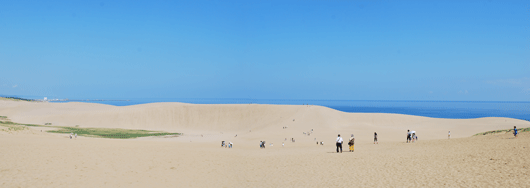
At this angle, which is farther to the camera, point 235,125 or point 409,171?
point 235,125

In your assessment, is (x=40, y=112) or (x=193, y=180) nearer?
(x=193, y=180)

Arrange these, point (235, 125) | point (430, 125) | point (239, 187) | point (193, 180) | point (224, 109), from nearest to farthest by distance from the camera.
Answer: point (239, 187), point (193, 180), point (430, 125), point (235, 125), point (224, 109)

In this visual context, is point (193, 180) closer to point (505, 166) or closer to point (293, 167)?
point (293, 167)

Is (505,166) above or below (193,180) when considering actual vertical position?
above

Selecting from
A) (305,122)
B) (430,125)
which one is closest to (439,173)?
(305,122)

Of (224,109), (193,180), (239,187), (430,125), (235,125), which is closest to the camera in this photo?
(239,187)

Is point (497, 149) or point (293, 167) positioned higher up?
point (497, 149)

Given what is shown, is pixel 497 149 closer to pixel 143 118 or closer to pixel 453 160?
pixel 453 160

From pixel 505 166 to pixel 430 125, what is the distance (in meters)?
40.5

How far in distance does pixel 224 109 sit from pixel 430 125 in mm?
39729

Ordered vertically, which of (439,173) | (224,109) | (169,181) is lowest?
(169,181)

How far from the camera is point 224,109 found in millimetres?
65500

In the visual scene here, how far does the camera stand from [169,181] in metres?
12.9

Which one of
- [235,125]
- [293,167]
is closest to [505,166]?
[293,167]
